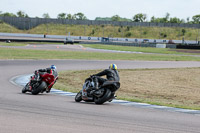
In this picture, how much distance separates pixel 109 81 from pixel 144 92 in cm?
610

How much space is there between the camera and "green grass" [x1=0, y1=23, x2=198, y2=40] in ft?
408

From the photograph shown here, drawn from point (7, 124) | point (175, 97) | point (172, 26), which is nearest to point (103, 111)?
point (7, 124)

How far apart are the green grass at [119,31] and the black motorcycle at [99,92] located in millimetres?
109346

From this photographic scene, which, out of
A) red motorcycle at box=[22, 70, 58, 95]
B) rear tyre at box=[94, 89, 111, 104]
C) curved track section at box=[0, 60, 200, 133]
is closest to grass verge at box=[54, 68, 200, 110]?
rear tyre at box=[94, 89, 111, 104]

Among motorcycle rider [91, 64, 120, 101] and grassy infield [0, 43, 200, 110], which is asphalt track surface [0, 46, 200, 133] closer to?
Answer: motorcycle rider [91, 64, 120, 101]

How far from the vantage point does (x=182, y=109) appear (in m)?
13.1

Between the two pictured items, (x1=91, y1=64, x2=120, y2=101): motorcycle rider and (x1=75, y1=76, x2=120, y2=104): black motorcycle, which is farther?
(x1=91, y1=64, x2=120, y2=101): motorcycle rider

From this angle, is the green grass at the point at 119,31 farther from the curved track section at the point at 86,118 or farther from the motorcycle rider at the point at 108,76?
the curved track section at the point at 86,118

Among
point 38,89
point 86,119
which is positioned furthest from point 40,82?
point 86,119

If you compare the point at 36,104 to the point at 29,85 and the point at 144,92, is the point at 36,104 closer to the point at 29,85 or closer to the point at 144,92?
the point at 29,85

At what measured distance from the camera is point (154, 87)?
21312 mm

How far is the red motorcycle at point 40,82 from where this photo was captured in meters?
16.2

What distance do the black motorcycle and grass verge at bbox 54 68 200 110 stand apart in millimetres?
1810

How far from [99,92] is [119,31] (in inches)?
4642
